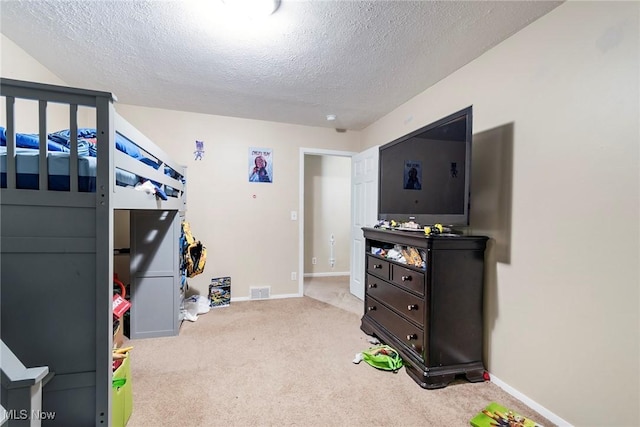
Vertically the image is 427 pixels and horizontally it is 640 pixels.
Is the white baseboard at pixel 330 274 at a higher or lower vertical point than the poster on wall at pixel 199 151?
lower

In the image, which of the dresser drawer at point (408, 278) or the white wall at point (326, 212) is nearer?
the dresser drawer at point (408, 278)

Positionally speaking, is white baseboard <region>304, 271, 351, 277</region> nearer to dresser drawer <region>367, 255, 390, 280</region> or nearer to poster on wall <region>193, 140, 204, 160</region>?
dresser drawer <region>367, 255, 390, 280</region>

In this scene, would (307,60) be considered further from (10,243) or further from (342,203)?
(342,203)

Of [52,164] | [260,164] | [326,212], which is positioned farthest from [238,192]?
[52,164]

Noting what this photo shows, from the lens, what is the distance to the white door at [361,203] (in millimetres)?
3232

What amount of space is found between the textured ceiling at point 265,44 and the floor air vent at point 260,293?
2.28 metres

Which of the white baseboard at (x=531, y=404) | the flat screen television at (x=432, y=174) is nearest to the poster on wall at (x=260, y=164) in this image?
the flat screen television at (x=432, y=174)

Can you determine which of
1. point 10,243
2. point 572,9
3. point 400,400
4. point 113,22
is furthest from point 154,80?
point 400,400

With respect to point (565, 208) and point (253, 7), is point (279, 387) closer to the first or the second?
point (565, 208)

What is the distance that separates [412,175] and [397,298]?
99cm

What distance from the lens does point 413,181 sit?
7.27ft

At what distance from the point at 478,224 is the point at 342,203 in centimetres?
311

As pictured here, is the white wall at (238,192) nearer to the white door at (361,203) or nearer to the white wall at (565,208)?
the white door at (361,203)

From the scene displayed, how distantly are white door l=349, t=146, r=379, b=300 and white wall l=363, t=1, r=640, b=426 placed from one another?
1.36 meters
